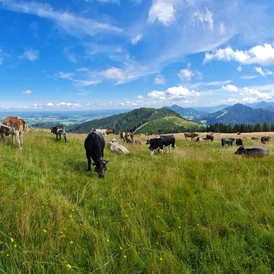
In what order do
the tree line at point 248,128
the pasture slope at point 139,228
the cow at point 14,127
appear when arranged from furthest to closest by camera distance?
the tree line at point 248,128 → the cow at point 14,127 → the pasture slope at point 139,228

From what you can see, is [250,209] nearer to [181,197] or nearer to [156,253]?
[181,197]

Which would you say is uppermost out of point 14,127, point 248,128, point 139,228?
point 14,127

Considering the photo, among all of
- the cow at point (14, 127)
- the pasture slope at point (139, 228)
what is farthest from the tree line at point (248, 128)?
the pasture slope at point (139, 228)

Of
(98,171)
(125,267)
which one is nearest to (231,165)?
(98,171)

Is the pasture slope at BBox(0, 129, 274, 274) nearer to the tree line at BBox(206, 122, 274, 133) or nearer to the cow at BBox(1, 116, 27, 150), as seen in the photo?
the cow at BBox(1, 116, 27, 150)

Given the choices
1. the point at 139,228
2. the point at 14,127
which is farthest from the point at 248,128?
the point at 139,228

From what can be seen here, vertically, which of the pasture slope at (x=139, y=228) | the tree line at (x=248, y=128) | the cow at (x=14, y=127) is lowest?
the tree line at (x=248, y=128)

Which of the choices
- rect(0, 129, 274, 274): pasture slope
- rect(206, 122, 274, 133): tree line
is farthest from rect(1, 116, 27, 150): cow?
rect(206, 122, 274, 133): tree line

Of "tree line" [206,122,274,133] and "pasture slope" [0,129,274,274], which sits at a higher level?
"pasture slope" [0,129,274,274]

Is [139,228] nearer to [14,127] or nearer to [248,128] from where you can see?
[14,127]

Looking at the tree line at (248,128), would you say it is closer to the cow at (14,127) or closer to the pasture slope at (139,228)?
the cow at (14,127)

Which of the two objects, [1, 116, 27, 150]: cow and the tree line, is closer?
[1, 116, 27, 150]: cow

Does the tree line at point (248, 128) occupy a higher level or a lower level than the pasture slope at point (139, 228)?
lower

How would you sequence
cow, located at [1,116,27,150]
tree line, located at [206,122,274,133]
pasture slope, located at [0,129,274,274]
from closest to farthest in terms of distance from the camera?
pasture slope, located at [0,129,274,274], cow, located at [1,116,27,150], tree line, located at [206,122,274,133]
